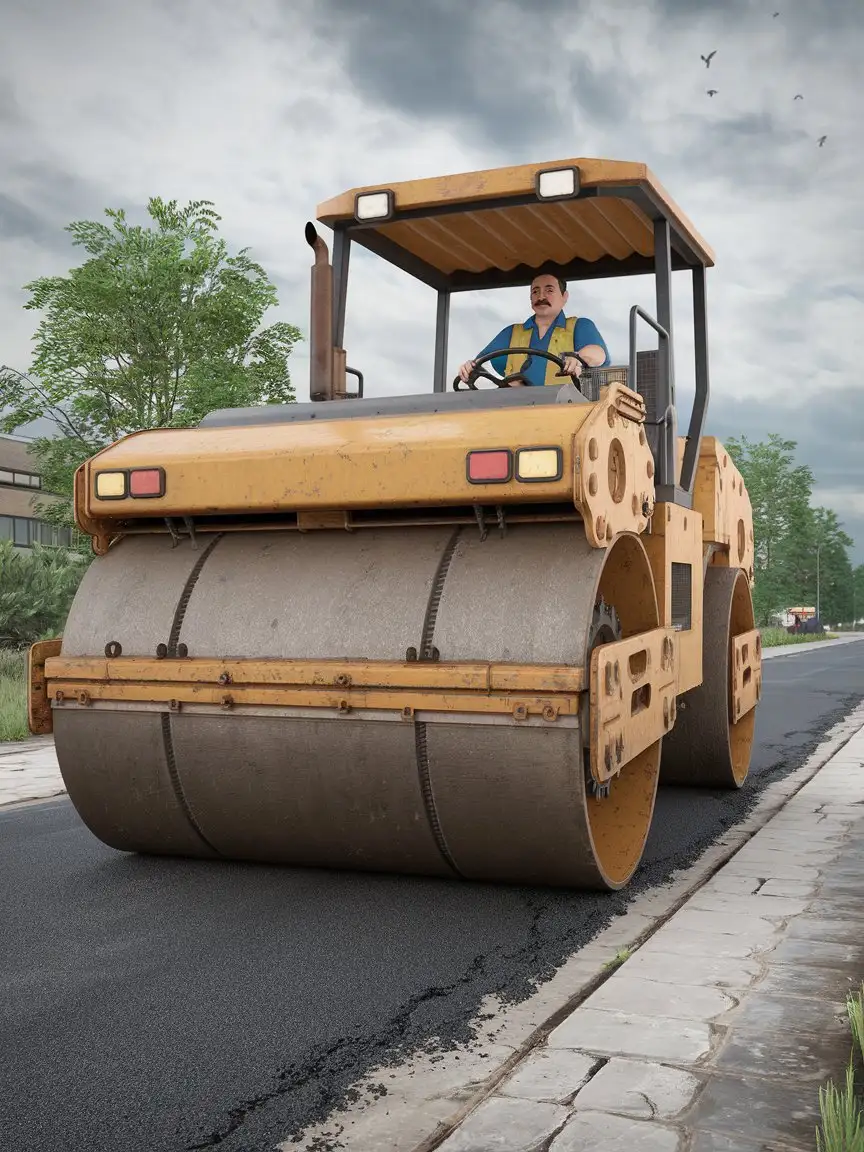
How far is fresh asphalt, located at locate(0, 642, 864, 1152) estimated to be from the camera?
286cm

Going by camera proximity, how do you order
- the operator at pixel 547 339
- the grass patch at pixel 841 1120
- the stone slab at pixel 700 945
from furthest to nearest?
the operator at pixel 547 339 < the stone slab at pixel 700 945 < the grass patch at pixel 841 1120

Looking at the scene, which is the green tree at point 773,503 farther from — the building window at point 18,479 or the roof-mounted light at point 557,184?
the roof-mounted light at point 557,184

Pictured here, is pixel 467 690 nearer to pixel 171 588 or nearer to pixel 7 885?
pixel 171 588

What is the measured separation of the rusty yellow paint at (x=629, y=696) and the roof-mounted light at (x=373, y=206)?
7.22 ft

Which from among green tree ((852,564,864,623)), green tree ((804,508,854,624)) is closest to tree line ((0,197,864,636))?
green tree ((804,508,854,624))

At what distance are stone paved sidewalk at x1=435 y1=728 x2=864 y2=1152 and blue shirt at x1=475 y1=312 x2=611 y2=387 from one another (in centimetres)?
240

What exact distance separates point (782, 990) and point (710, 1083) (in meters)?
0.79

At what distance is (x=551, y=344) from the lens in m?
5.95

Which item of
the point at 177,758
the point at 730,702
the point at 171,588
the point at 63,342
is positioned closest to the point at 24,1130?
the point at 177,758

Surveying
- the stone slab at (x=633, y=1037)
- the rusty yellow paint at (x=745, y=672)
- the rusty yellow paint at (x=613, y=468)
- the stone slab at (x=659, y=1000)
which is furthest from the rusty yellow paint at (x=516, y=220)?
the stone slab at (x=633, y=1037)

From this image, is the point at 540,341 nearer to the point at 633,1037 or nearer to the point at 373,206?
the point at 373,206

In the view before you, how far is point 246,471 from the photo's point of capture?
4355 millimetres

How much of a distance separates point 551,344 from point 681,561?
123cm

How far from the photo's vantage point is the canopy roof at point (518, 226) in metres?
5.32
